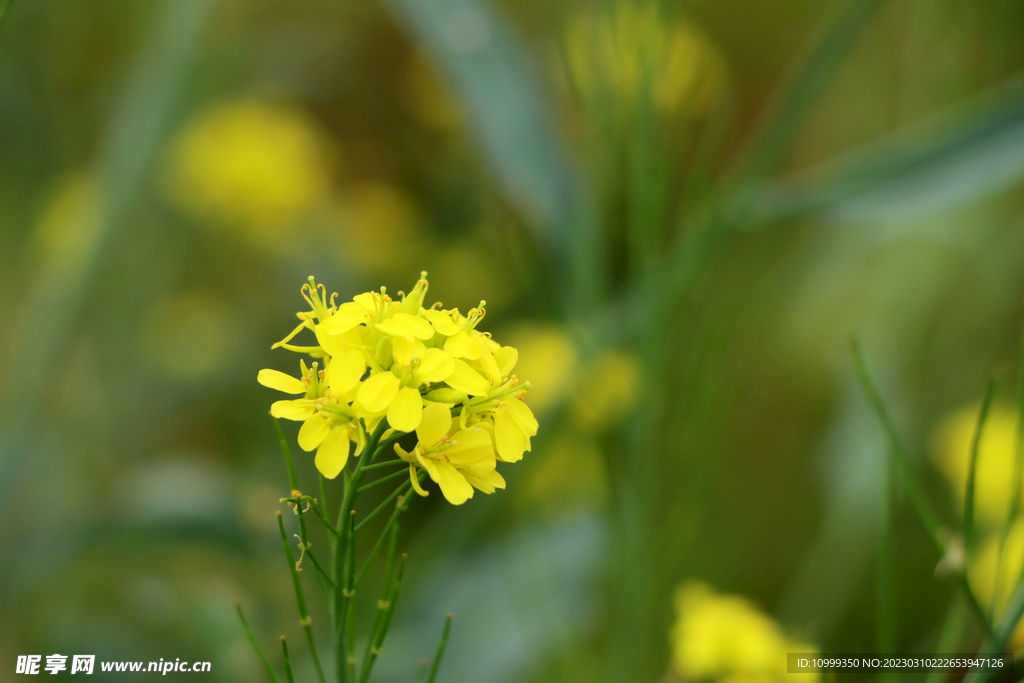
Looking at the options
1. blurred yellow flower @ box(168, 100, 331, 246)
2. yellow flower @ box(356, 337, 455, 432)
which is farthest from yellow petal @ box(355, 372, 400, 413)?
blurred yellow flower @ box(168, 100, 331, 246)

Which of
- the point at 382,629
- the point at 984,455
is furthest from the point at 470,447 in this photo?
the point at 984,455

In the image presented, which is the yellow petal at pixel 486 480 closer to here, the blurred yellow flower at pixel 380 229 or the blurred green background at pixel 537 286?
the blurred green background at pixel 537 286

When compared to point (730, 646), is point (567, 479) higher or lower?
higher

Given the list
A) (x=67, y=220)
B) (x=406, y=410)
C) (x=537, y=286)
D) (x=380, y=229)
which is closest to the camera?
(x=406, y=410)

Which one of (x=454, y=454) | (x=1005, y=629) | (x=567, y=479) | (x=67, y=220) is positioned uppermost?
(x=67, y=220)

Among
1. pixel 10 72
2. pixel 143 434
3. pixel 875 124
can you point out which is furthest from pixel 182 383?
pixel 875 124

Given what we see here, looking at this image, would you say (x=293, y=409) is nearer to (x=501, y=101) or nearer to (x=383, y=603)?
(x=383, y=603)

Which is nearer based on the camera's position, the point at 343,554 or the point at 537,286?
the point at 343,554

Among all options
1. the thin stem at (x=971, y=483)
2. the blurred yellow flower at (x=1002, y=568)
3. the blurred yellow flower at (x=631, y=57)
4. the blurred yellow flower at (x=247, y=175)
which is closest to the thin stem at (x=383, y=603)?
the thin stem at (x=971, y=483)
